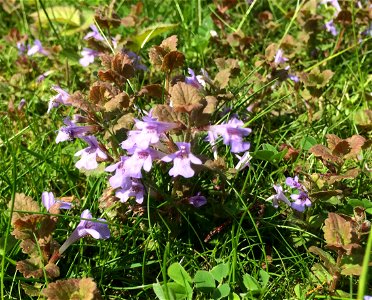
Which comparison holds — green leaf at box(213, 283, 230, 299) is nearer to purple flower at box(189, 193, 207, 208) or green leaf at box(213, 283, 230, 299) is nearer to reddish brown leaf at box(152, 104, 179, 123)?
purple flower at box(189, 193, 207, 208)

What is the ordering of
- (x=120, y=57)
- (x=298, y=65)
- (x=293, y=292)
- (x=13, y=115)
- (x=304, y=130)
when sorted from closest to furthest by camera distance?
(x=293, y=292) < (x=120, y=57) < (x=304, y=130) < (x=13, y=115) < (x=298, y=65)

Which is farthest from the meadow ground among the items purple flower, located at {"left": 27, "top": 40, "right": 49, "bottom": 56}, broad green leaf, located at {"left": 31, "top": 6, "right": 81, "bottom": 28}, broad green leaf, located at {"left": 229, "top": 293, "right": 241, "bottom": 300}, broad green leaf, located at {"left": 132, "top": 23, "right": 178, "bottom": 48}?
broad green leaf, located at {"left": 31, "top": 6, "right": 81, "bottom": 28}

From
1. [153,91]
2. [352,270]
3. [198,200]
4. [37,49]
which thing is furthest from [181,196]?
[37,49]

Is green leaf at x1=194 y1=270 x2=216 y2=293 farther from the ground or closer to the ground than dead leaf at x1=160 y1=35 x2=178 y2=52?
closer to the ground

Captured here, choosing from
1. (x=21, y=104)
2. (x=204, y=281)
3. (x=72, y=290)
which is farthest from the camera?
(x=21, y=104)

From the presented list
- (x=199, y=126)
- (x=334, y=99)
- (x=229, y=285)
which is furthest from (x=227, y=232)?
(x=334, y=99)

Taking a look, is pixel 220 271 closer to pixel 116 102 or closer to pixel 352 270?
pixel 352 270

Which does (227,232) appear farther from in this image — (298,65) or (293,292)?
(298,65)
